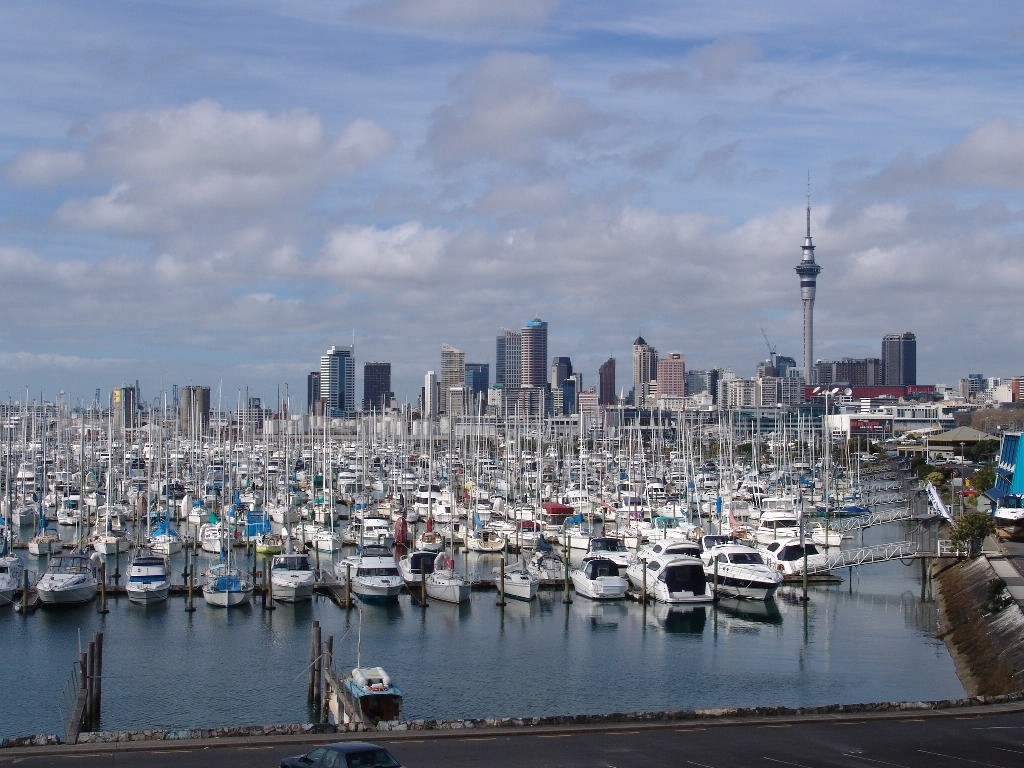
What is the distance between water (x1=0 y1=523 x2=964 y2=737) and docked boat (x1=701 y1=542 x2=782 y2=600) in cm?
68

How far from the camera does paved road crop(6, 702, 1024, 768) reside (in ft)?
70.0

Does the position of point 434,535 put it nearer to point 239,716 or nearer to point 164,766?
point 239,716

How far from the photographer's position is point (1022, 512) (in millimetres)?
59781

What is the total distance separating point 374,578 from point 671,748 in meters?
27.0

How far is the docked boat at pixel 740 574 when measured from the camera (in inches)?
1922

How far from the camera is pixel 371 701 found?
2711 centimetres

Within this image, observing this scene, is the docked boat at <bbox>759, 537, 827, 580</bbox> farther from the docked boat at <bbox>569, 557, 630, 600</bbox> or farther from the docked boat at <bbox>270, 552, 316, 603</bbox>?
the docked boat at <bbox>270, 552, 316, 603</bbox>

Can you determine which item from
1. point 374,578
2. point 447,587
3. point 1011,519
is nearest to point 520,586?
point 447,587

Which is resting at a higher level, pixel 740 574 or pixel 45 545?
pixel 740 574

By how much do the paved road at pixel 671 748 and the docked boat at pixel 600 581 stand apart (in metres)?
24.4

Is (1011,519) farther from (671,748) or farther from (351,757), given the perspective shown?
(351,757)

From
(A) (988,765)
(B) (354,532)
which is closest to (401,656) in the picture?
(A) (988,765)

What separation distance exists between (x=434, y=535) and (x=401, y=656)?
1038 inches

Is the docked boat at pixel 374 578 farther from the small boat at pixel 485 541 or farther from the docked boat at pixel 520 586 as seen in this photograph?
the small boat at pixel 485 541
